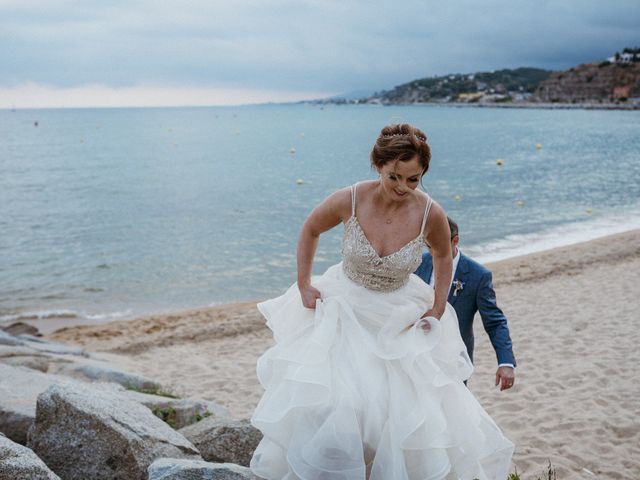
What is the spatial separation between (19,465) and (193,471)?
925 millimetres

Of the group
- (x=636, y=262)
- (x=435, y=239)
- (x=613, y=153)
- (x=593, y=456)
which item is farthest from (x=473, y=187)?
(x=435, y=239)

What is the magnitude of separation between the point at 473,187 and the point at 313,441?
3206 centimetres

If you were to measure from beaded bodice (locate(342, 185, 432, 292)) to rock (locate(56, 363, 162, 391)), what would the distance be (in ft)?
17.1

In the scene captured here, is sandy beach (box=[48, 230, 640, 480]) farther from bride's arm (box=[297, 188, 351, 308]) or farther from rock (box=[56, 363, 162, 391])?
bride's arm (box=[297, 188, 351, 308])

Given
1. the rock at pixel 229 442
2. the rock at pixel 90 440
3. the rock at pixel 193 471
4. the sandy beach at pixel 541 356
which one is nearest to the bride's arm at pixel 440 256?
the rock at pixel 193 471

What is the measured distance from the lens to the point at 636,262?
14352mm

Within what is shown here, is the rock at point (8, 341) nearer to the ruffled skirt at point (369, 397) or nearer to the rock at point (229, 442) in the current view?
the rock at point (229, 442)

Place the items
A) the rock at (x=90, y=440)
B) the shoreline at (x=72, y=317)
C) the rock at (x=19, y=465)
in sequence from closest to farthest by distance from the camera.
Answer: the rock at (x=19, y=465) → the rock at (x=90, y=440) → the shoreline at (x=72, y=317)

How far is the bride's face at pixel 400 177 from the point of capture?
9.70ft

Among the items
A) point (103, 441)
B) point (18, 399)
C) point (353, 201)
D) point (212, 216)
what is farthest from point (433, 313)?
point (212, 216)

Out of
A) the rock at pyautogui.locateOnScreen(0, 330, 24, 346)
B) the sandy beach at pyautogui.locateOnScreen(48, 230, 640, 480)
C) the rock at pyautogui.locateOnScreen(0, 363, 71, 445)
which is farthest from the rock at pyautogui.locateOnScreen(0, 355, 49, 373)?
the rock at pyautogui.locateOnScreen(0, 363, 71, 445)

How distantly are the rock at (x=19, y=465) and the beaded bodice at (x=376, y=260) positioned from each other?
199 cm

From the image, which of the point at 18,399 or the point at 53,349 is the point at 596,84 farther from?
the point at 18,399

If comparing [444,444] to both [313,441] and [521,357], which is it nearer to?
[313,441]
